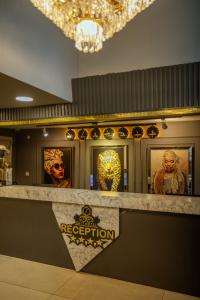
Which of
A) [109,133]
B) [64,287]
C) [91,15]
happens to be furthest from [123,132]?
[91,15]

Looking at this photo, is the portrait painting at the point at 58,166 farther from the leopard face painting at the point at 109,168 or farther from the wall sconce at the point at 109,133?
the wall sconce at the point at 109,133

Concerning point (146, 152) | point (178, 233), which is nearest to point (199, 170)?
point (146, 152)

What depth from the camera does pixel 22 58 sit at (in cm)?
248

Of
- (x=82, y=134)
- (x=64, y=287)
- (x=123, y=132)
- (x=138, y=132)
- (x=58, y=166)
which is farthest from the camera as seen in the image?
(x=58, y=166)

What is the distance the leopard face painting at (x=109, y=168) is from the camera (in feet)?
19.5

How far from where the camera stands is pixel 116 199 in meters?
2.47

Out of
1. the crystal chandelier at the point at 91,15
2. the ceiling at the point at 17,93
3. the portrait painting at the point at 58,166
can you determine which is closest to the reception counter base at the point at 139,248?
the ceiling at the point at 17,93

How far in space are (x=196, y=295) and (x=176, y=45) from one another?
2.94 m

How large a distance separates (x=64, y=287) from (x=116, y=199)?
1029mm

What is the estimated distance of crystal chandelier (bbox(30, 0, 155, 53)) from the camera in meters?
1.55

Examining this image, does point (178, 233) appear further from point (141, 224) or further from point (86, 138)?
point (86, 138)


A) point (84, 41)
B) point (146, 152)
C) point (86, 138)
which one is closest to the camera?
point (84, 41)

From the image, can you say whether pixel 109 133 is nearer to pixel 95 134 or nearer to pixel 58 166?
pixel 95 134

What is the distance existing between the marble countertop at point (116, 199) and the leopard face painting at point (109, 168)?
324 cm
